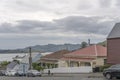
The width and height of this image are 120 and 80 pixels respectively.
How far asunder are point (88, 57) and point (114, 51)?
10109 millimetres

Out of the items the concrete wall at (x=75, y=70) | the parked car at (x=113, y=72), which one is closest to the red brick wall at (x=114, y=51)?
the concrete wall at (x=75, y=70)

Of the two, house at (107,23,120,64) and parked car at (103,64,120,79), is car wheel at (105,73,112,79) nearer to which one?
parked car at (103,64,120,79)

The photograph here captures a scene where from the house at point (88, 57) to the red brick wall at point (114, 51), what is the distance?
613cm

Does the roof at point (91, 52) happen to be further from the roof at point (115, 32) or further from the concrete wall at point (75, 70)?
the roof at point (115, 32)

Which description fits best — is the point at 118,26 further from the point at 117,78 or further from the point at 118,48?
the point at 117,78

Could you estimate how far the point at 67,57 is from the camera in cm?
7144

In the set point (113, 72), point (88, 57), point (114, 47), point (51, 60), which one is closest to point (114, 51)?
point (114, 47)

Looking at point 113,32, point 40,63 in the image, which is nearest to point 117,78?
point 113,32

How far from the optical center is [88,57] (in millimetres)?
65250

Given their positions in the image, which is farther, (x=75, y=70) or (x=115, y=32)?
(x=75, y=70)

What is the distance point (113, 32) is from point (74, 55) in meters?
13.6

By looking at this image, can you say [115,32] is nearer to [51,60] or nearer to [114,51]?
[114,51]

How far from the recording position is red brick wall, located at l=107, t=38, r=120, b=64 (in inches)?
2184

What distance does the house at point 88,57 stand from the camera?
64256 mm
